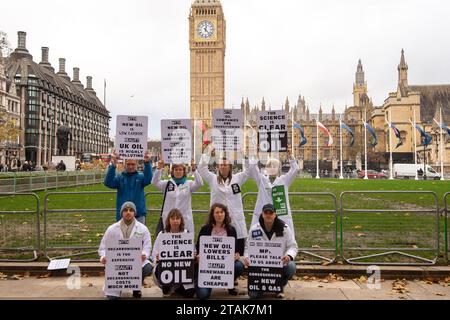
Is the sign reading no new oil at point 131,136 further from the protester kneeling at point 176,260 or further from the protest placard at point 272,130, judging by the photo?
the protest placard at point 272,130

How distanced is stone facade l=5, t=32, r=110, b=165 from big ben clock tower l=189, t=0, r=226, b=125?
82.9 ft

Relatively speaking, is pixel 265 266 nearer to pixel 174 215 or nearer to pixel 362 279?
pixel 174 215

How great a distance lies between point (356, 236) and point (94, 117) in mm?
101770

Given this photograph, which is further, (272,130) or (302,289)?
(272,130)

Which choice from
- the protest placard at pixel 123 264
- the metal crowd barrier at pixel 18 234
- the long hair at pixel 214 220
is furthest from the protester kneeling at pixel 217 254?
the metal crowd barrier at pixel 18 234

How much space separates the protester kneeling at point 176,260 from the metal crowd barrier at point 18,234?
3.25 meters

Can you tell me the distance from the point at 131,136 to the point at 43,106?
74.4 meters

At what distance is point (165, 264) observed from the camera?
5.76 m

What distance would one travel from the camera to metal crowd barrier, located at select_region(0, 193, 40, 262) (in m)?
8.03

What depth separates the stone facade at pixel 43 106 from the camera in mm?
70688

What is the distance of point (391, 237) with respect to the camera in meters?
9.38

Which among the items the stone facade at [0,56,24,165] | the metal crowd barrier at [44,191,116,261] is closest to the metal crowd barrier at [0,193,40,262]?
the metal crowd barrier at [44,191,116,261]

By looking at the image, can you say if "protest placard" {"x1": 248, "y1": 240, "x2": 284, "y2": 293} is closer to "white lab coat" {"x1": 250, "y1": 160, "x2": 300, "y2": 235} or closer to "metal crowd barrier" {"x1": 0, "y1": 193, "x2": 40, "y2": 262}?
"white lab coat" {"x1": 250, "y1": 160, "x2": 300, "y2": 235}

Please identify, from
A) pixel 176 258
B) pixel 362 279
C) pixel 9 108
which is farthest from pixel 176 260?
pixel 9 108
